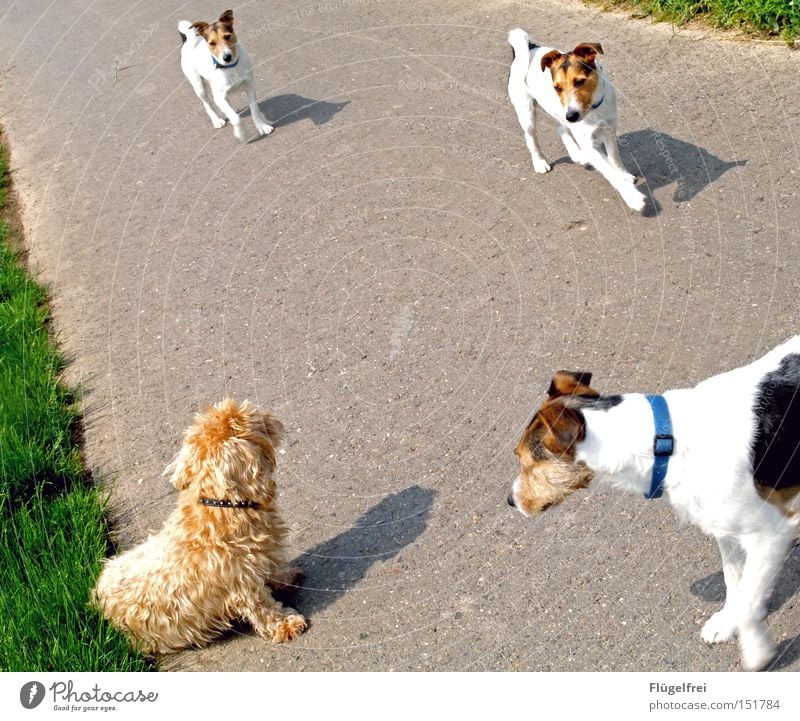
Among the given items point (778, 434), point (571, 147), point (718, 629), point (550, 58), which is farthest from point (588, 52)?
point (718, 629)

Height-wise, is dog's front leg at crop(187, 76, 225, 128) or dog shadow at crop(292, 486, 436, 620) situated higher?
dog's front leg at crop(187, 76, 225, 128)

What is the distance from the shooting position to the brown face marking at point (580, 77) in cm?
682

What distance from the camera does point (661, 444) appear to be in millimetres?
Answer: 3967

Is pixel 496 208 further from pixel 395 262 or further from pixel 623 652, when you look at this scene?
pixel 623 652

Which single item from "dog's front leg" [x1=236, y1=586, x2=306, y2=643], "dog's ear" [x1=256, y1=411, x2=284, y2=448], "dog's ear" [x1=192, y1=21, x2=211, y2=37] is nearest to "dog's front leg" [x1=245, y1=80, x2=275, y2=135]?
"dog's ear" [x1=192, y1=21, x2=211, y2=37]

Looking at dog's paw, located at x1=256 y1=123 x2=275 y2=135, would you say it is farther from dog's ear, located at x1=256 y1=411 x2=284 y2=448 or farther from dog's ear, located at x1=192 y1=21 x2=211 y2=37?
dog's ear, located at x1=256 y1=411 x2=284 y2=448

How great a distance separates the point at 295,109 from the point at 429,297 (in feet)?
11.9

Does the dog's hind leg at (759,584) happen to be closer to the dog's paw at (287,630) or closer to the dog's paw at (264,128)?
the dog's paw at (287,630)

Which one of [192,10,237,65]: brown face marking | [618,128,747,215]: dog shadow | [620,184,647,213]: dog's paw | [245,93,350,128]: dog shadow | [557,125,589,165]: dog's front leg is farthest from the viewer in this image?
[245,93,350,128]: dog shadow

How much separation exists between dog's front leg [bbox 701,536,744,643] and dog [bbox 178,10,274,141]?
653 cm

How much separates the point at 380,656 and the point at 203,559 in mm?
1044

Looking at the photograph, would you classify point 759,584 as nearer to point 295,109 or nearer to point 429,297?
point 429,297

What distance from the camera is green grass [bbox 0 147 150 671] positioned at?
15.7 ft
